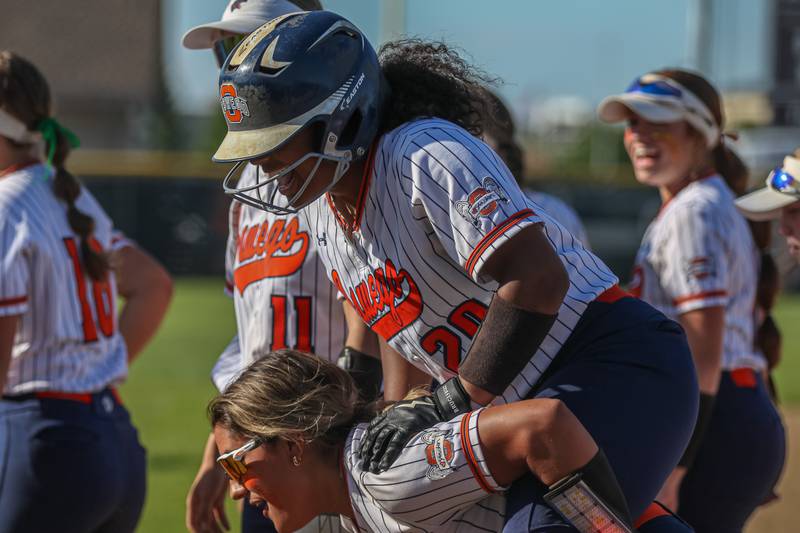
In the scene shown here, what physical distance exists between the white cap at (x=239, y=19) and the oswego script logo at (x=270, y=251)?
2.03 feet

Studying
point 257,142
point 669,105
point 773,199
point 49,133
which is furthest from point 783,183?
point 49,133

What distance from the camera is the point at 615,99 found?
4.58m

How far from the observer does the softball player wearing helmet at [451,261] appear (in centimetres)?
239

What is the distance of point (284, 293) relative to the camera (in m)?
3.57

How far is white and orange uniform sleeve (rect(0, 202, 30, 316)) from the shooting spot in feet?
11.6

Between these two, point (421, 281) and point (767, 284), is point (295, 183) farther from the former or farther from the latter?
point (767, 284)

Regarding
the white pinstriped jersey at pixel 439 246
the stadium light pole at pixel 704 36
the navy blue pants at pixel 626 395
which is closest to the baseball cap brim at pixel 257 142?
the white pinstriped jersey at pixel 439 246

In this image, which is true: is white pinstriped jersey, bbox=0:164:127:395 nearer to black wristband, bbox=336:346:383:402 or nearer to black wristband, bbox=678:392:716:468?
black wristband, bbox=336:346:383:402

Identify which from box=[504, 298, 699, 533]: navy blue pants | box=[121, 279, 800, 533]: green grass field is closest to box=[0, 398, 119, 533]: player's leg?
box=[504, 298, 699, 533]: navy blue pants

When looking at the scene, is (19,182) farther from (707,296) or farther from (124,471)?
(707,296)

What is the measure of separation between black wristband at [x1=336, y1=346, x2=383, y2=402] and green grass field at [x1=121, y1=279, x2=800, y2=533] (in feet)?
11.5

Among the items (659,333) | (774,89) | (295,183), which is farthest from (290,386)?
(774,89)

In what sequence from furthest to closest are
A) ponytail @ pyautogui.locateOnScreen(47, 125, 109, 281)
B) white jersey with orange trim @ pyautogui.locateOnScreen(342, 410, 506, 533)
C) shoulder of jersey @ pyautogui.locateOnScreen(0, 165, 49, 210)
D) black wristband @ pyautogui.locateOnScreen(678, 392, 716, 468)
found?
black wristband @ pyautogui.locateOnScreen(678, 392, 716, 468) < ponytail @ pyautogui.locateOnScreen(47, 125, 109, 281) < shoulder of jersey @ pyautogui.locateOnScreen(0, 165, 49, 210) < white jersey with orange trim @ pyautogui.locateOnScreen(342, 410, 506, 533)

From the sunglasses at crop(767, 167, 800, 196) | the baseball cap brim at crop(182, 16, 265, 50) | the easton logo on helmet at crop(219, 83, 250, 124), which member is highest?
the baseball cap brim at crop(182, 16, 265, 50)
